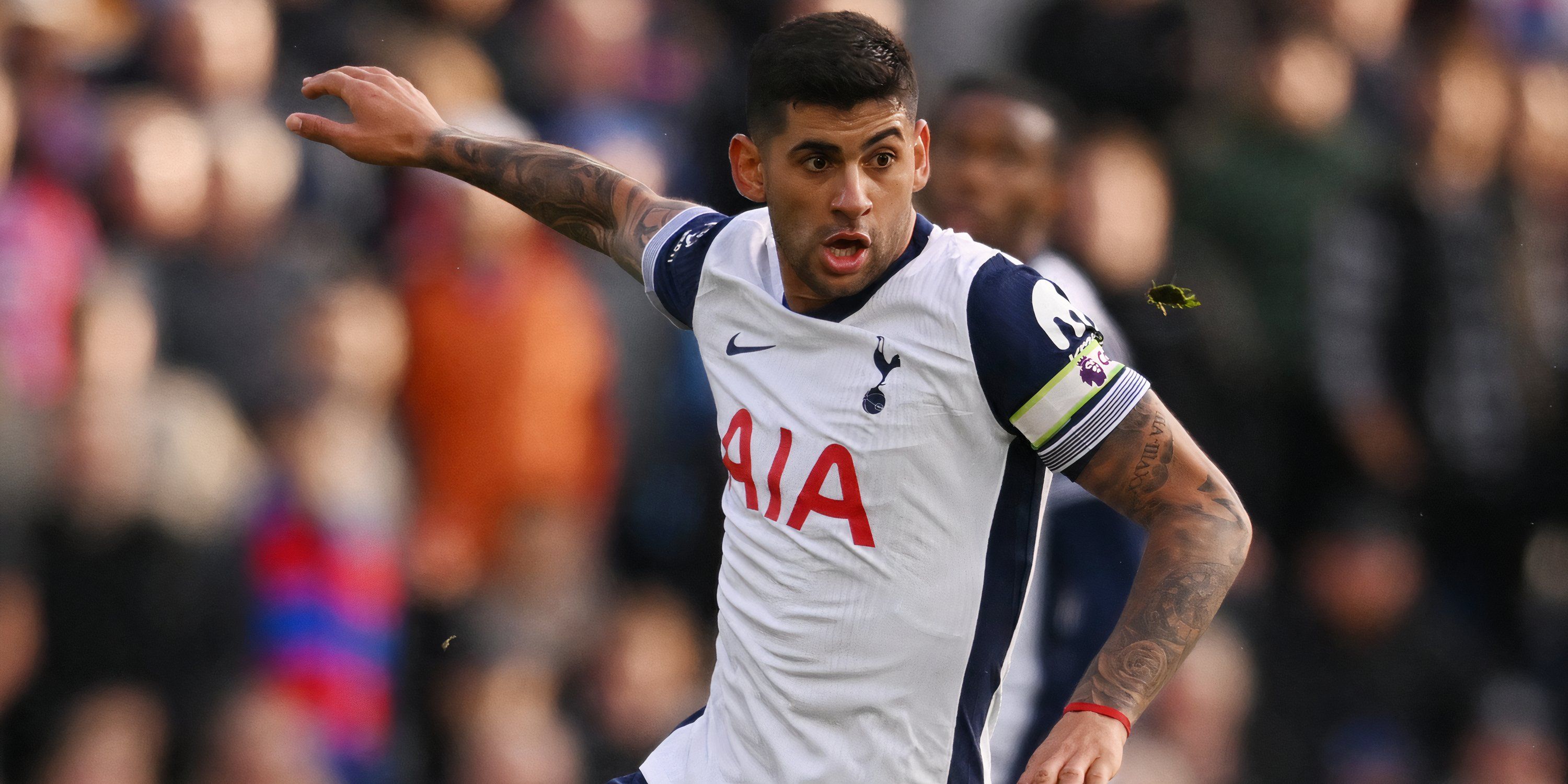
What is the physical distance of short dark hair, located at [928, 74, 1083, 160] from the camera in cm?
477

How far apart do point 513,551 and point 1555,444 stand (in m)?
4.14

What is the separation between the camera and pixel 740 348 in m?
2.90

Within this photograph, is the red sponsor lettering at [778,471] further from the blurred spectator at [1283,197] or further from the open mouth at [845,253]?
the blurred spectator at [1283,197]

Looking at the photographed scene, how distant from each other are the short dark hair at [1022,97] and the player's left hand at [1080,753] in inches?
102

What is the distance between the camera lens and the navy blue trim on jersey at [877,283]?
8.90 feet

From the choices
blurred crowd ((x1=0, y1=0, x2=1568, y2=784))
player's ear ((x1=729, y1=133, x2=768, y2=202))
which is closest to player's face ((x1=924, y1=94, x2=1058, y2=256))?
blurred crowd ((x1=0, y1=0, x2=1568, y2=784))

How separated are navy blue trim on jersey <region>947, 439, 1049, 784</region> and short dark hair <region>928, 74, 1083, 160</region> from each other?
2.24 metres

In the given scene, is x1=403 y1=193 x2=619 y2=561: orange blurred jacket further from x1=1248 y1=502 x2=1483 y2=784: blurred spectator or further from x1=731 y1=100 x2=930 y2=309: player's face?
x1=1248 y1=502 x2=1483 y2=784: blurred spectator

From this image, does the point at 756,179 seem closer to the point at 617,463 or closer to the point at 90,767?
the point at 617,463

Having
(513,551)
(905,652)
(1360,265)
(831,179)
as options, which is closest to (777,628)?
(905,652)

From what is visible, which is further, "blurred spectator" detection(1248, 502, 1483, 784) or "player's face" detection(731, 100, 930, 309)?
"blurred spectator" detection(1248, 502, 1483, 784)

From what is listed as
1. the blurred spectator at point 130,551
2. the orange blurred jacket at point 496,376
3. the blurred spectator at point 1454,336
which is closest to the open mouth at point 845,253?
the orange blurred jacket at point 496,376

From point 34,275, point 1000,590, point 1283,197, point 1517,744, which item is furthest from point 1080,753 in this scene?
point 1517,744

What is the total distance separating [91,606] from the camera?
4.23m
